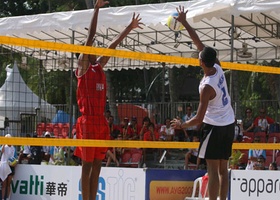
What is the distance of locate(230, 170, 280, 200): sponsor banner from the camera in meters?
12.7

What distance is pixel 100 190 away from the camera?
13.8m

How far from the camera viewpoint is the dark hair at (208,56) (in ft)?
26.3

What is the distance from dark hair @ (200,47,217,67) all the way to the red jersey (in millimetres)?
1257

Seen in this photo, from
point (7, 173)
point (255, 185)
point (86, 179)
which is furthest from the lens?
point (7, 173)

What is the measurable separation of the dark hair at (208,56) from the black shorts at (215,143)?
69cm

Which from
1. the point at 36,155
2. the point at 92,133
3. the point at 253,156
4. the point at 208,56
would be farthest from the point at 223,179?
the point at 36,155

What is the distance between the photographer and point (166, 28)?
2008 centimetres

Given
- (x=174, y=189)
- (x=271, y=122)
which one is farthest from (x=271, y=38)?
(x=174, y=189)

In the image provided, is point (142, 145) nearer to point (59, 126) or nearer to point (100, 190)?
point (100, 190)

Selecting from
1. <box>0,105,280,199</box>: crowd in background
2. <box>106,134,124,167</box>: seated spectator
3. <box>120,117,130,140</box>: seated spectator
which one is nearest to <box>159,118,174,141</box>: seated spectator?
<box>0,105,280,199</box>: crowd in background

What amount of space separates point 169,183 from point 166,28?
735 cm

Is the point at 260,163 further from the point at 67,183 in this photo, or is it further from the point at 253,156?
the point at 67,183

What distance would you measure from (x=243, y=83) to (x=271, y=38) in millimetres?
16783

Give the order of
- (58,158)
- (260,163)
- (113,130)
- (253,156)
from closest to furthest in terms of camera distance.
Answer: (260,163), (253,156), (58,158), (113,130)
